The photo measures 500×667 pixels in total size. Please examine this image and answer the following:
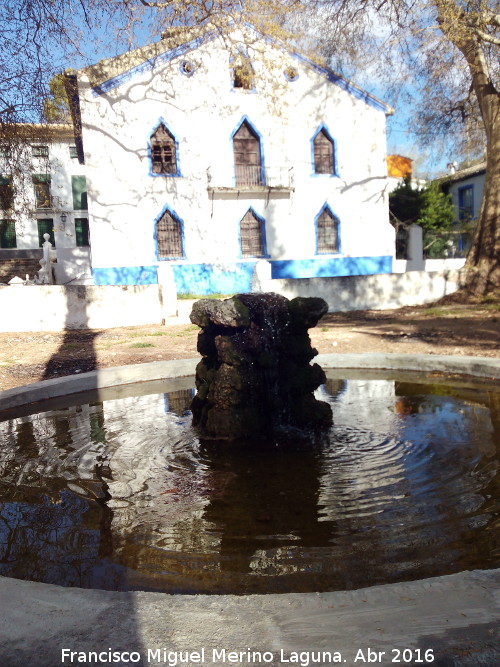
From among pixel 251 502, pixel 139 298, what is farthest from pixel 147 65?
pixel 251 502

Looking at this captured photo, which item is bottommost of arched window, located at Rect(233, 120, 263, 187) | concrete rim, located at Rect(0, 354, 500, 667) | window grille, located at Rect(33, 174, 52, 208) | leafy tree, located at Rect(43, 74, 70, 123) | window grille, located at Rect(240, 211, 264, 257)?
concrete rim, located at Rect(0, 354, 500, 667)

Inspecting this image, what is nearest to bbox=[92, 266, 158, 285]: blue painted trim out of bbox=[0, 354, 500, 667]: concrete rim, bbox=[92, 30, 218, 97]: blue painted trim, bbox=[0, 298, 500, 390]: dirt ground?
bbox=[92, 30, 218, 97]: blue painted trim

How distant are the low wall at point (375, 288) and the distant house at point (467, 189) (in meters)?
18.7

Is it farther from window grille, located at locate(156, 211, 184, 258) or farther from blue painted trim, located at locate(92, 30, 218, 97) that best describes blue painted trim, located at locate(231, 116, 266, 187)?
blue painted trim, located at locate(92, 30, 218, 97)

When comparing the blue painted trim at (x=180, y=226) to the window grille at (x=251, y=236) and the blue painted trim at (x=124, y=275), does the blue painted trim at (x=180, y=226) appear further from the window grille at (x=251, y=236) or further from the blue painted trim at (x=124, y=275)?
the window grille at (x=251, y=236)

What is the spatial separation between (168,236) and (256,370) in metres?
20.4

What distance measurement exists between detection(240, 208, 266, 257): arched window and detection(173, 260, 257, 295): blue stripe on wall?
88 cm

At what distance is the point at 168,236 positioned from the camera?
24.7 metres

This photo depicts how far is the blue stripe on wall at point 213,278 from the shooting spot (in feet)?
80.8

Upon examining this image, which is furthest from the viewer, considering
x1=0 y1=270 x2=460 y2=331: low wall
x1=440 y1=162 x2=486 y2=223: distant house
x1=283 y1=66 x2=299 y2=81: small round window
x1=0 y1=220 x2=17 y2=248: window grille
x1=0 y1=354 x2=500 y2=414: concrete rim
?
x1=0 y1=220 x2=17 y2=248: window grille

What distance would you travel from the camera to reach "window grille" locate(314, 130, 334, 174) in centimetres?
2603

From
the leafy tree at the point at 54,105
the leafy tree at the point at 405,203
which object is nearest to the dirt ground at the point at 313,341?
the leafy tree at the point at 54,105

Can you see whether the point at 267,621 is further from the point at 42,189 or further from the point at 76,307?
the point at 42,189

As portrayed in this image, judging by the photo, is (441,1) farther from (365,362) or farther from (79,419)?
(79,419)
